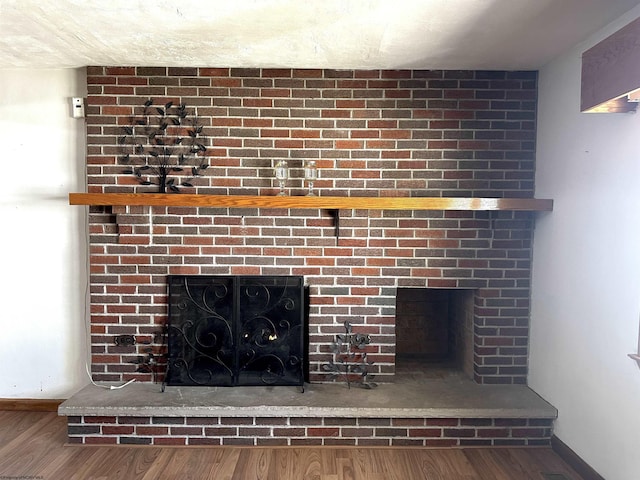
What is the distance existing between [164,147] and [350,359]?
1760 millimetres

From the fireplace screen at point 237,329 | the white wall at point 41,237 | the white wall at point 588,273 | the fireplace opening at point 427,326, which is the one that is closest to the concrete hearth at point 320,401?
the fireplace screen at point 237,329

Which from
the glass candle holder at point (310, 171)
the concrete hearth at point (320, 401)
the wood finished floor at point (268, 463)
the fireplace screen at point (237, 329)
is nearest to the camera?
the wood finished floor at point (268, 463)

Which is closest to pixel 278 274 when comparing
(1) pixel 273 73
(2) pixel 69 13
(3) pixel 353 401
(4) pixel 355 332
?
(4) pixel 355 332

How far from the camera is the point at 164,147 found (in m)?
2.73

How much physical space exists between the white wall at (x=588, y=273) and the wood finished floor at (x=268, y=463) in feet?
1.13

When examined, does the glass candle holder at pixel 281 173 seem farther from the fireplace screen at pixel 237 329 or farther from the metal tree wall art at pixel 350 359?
the metal tree wall art at pixel 350 359

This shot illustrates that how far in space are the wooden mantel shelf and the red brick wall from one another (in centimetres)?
20

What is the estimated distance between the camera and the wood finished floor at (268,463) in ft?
7.23

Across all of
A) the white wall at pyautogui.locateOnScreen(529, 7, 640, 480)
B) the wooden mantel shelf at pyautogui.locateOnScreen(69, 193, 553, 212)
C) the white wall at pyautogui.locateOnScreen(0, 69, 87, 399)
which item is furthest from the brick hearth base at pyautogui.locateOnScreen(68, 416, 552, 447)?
the wooden mantel shelf at pyautogui.locateOnScreen(69, 193, 553, 212)

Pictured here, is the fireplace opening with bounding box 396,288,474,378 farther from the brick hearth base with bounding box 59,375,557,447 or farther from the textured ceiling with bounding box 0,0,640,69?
the textured ceiling with bounding box 0,0,640,69

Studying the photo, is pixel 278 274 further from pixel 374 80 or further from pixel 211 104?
pixel 374 80

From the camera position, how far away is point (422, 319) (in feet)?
11.1

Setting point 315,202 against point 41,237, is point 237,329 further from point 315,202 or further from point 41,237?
point 41,237

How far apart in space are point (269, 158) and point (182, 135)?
21.9 inches
